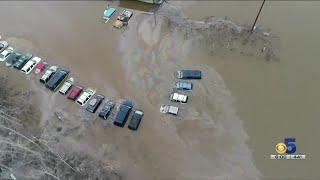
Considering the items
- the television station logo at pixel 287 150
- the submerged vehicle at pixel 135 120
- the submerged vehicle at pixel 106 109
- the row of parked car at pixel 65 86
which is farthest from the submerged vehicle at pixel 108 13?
the television station logo at pixel 287 150

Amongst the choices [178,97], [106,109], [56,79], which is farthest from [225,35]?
[56,79]

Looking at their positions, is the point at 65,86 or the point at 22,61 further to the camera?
the point at 22,61

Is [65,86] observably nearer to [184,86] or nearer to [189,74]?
[184,86]

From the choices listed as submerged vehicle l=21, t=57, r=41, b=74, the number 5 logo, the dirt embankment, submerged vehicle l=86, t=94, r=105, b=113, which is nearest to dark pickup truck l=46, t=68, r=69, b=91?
the dirt embankment

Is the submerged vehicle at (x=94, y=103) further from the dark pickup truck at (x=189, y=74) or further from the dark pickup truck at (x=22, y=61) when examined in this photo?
the dark pickup truck at (x=22, y=61)

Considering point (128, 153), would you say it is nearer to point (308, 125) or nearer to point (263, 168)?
point (263, 168)

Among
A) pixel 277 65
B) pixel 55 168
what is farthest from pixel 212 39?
pixel 55 168

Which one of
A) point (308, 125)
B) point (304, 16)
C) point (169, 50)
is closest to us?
point (308, 125)
